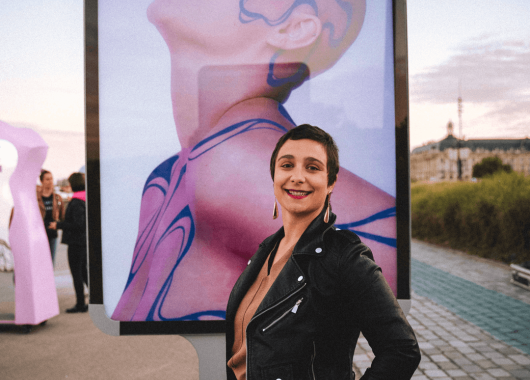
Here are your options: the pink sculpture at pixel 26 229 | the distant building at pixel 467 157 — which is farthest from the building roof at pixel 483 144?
the pink sculpture at pixel 26 229

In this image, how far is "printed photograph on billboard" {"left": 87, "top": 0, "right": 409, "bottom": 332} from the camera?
1.66m

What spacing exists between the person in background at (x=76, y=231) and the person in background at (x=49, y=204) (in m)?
0.14

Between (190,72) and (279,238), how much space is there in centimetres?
85

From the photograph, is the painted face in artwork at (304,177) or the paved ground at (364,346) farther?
the paved ground at (364,346)

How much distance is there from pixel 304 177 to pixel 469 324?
4.37 m

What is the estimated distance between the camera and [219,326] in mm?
1744

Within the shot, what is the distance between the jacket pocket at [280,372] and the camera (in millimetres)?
1104

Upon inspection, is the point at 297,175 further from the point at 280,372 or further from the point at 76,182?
the point at 76,182

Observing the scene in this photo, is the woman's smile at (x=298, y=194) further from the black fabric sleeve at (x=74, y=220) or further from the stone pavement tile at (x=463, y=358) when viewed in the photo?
the black fabric sleeve at (x=74, y=220)

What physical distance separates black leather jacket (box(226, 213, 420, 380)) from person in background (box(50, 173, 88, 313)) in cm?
443

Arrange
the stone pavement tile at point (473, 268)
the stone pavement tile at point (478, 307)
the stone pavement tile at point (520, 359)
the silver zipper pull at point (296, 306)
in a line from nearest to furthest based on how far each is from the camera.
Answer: the silver zipper pull at point (296, 306)
the stone pavement tile at point (520, 359)
the stone pavement tile at point (478, 307)
the stone pavement tile at point (473, 268)

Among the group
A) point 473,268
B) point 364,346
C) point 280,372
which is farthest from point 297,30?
point 473,268

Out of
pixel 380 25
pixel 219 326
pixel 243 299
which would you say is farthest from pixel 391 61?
pixel 219 326

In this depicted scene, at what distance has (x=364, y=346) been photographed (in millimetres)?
3971
